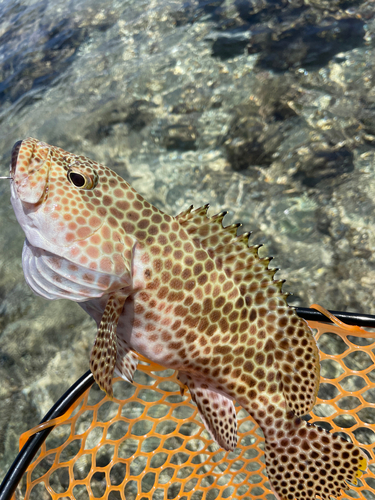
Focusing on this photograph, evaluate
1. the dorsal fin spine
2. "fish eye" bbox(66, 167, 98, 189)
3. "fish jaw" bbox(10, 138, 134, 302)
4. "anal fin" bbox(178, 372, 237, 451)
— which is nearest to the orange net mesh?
"anal fin" bbox(178, 372, 237, 451)

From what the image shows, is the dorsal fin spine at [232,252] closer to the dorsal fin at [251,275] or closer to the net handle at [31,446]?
the dorsal fin at [251,275]

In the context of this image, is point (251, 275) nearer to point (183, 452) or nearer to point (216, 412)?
point (216, 412)

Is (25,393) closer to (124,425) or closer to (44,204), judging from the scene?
(124,425)

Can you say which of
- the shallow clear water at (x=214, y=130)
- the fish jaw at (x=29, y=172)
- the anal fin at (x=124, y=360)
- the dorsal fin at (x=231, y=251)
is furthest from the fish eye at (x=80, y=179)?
the shallow clear water at (x=214, y=130)

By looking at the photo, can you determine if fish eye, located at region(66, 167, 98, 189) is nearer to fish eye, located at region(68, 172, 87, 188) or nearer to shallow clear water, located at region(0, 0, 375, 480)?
fish eye, located at region(68, 172, 87, 188)

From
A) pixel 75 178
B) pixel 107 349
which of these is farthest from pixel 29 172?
pixel 107 349
